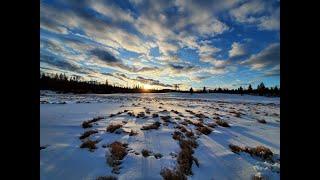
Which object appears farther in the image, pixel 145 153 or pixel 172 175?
pixel 145 153

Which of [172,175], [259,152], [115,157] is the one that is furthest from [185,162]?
[259,152]

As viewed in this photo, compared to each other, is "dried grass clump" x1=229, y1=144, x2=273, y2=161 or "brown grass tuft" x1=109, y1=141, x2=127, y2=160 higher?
"brown grass tuft" x1=109, y1=141, x2=127, y2=160

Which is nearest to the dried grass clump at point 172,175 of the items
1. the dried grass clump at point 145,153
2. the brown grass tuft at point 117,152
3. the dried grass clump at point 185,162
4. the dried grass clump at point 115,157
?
the dried grass clump at point 185,162

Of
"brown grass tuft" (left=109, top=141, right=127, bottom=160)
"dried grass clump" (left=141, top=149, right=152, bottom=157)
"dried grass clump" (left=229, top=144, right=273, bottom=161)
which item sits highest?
"brown grass tuft" (left=109, top=141, right=127, bottom=160)

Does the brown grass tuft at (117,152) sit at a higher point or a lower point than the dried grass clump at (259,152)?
higher

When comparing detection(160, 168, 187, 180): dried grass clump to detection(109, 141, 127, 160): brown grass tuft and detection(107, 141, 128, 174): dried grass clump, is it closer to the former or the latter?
detection(107, 141, 128, 174): dried grass clump

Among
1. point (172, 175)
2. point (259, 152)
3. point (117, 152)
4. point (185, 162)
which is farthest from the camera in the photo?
point (259, 152)

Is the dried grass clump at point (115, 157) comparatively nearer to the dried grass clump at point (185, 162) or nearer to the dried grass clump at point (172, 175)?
the dried grass clump at point (172, 175)

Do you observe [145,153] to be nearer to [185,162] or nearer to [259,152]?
[185,162]

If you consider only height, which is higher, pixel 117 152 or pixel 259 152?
pixel 117 152

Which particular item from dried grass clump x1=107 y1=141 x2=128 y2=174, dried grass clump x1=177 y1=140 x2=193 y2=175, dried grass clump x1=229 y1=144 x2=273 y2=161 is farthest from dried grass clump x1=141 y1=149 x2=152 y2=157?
dried grass clump x1=229 y1=144 x2=273 y2=161
